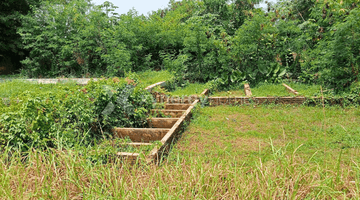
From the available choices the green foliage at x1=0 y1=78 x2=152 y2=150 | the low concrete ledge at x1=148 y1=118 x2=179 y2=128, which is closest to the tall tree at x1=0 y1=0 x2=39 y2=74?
the green foliage at x1=0 y1=78 x2=152 y2=150

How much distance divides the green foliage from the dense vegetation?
5121 mm

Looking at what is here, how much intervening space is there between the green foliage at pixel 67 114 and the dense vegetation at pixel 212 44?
5121mm

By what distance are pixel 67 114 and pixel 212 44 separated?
22.9 feet

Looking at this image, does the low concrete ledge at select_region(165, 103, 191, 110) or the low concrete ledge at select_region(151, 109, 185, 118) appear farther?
the low concrete ledge at select_region(165, 103, 191, 110)

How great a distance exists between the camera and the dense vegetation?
6855mm

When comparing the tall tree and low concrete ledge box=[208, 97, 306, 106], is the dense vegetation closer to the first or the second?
low concrete ledge box=[208, 97, 306, 106]

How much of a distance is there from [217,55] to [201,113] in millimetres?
4321

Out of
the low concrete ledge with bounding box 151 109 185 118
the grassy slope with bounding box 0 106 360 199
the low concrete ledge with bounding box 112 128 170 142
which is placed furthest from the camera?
the low concrete ledge with bounding box 151 109 185 118

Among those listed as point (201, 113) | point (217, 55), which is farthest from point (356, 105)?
point (217, 55)

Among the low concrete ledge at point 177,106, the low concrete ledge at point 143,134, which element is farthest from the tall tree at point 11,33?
the low concrete ledge at point 143,134

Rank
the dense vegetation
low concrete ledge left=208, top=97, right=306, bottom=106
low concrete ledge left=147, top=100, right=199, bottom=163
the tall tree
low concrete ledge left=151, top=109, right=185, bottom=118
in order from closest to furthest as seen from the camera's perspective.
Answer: low concrete ledge left=147, top=100, right=199, bottom=163
low concrete ledge left=151, top=109, right=185, bottom=118
low concrete ledge left=208, top=97, right=306, bottom=106
the dense vegetation
the tall tree

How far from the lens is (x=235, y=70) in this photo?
9.53 m

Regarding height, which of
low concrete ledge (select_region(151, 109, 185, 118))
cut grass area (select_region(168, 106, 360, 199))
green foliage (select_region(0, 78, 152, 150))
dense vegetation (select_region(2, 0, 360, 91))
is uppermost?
dense vegetation (select_region(2, 0, 360, 91))

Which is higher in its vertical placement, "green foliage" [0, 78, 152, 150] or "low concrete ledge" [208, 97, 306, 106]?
"green foliage" [0, 78, 152, 150]
